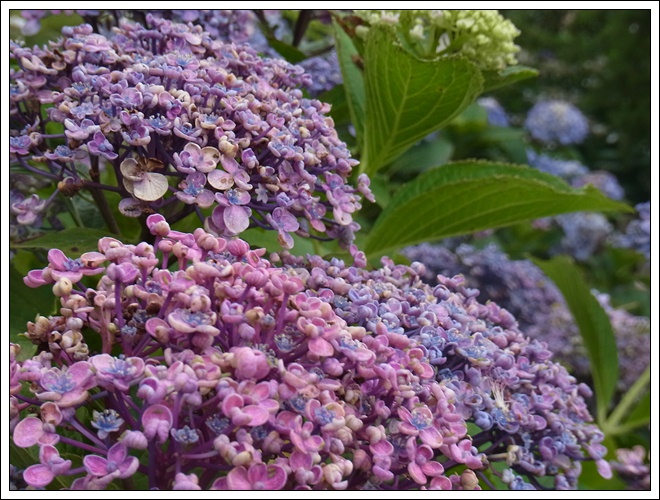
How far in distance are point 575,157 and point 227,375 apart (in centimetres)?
309

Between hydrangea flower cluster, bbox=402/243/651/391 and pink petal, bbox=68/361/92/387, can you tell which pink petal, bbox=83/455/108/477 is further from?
hydrangea flower cluster, bbox=402/243/651/391

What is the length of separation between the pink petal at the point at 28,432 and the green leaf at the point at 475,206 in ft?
1.64

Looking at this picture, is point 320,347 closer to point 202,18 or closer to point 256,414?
point 256,414

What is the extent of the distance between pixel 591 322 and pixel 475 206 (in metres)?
0.41

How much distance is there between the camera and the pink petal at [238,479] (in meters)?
0.44

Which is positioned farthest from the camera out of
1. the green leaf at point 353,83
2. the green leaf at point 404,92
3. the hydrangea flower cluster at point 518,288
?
the hydrangea flower cluster at point 518,288

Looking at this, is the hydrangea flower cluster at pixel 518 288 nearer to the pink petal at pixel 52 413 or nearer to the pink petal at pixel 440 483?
the pink petal at pixel 440 483

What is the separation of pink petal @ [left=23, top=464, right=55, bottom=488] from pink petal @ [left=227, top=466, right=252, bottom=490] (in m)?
0.11

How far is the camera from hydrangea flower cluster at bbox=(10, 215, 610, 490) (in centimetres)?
45

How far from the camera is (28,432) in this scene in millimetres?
476

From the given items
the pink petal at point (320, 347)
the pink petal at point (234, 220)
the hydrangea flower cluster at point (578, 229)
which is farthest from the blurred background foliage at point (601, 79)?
the pink petal at point (320, 347)

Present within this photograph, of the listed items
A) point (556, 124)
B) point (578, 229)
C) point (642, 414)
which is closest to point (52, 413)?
point (642, 414)

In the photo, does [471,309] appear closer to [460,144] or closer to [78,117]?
[78,117]

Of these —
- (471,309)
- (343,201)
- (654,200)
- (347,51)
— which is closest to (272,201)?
(343,201)
